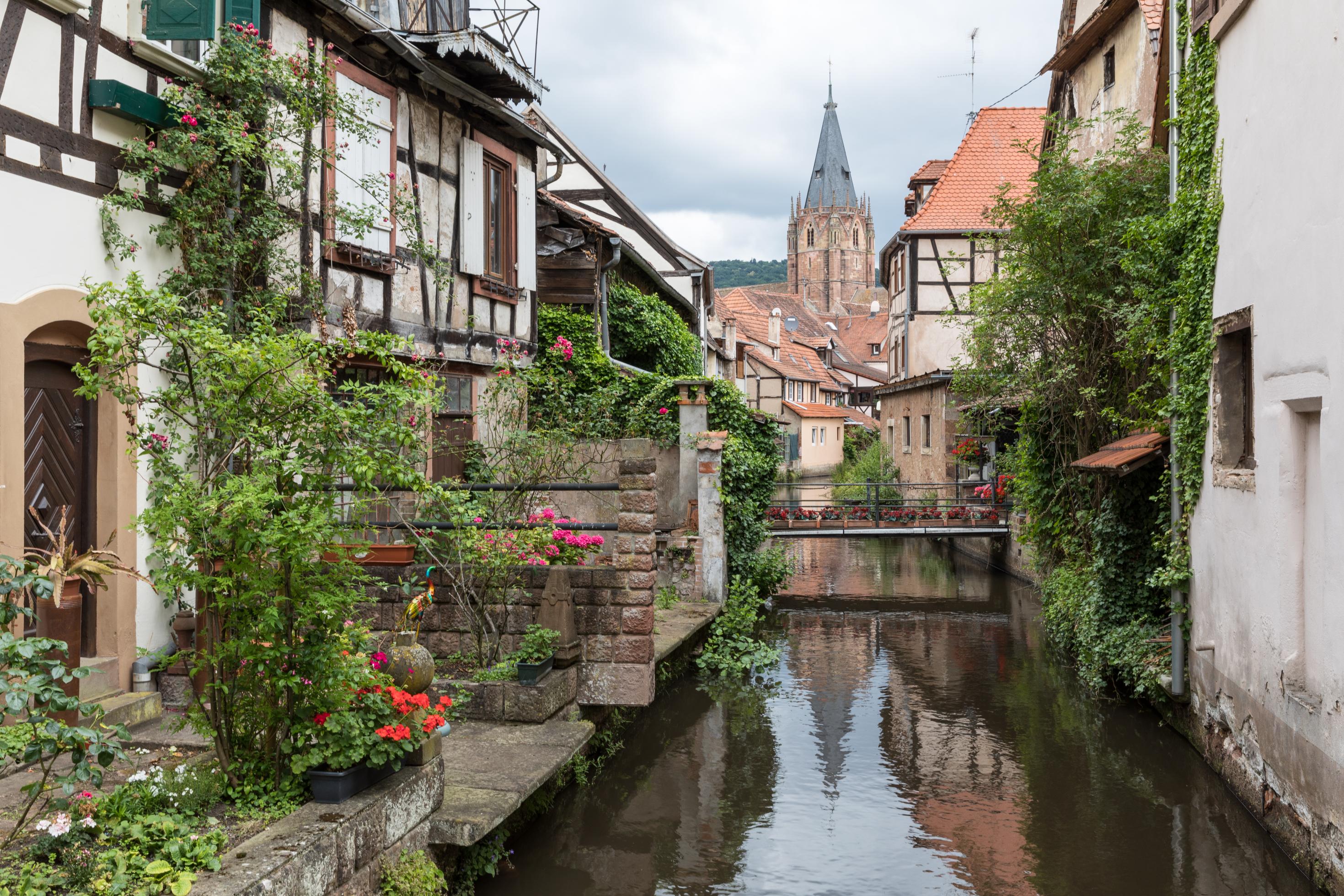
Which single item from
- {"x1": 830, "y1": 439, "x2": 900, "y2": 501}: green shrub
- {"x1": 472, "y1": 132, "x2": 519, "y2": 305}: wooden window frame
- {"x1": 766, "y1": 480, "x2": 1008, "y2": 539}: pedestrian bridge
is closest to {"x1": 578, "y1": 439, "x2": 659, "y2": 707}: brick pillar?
{"x1": 472, "y1": 132, "x2": 519, "y2": 305}: wooden window frame

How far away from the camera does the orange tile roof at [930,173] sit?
29391 millimetres

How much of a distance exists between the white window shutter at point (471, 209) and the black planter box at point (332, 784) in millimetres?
7719

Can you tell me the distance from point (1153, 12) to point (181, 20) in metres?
11.4

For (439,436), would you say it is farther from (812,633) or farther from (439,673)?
(812,633)

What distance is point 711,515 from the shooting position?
44.0 ft

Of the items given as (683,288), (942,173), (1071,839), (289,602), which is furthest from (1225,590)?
(942,173)

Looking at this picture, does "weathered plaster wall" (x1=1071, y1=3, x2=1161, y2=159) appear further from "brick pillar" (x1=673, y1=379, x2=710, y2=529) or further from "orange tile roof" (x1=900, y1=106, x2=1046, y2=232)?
"orange tile roof" (x1=900, y1=106, x2=1046, y2=232)

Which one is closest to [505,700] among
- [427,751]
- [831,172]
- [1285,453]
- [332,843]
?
[427,751]

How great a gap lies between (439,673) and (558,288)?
31.4ft

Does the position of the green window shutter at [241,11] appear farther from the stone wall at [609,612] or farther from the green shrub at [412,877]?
the green shrub at [412,877]

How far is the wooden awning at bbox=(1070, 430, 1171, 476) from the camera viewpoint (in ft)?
32.1

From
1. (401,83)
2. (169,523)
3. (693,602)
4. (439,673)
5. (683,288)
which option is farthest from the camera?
(683,288)

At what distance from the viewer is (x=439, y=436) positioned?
464 inches

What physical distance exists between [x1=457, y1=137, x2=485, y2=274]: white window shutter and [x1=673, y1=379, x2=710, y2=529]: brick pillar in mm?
3131
